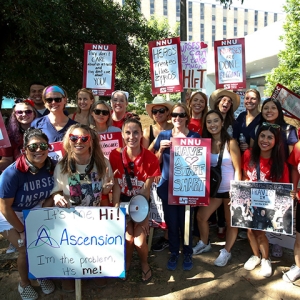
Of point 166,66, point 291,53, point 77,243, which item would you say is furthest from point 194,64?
point 291,53

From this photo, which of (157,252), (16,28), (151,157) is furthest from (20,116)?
(16,28)

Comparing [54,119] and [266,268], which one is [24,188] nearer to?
[54,119]

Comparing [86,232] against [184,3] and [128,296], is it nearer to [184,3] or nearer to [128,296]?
[128,296]

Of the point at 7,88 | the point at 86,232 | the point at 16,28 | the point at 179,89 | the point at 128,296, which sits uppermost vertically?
the point at 16,28

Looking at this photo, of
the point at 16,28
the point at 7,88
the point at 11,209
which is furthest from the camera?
the point at 7,88

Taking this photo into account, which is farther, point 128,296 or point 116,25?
point 116,25

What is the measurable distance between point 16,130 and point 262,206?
320cm

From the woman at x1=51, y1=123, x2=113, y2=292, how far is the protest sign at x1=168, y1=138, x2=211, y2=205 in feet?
2.71

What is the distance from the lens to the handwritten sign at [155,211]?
4117mm

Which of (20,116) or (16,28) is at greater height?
(16,28)

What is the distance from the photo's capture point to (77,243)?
2.99 metres

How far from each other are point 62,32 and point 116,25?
164 centimetres

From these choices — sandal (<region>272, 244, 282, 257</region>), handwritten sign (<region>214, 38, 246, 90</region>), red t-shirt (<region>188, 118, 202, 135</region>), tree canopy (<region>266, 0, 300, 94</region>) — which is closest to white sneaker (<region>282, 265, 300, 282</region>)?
sandal (<region>272, 244, 282, 257</region>)

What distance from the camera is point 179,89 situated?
5.12 m
